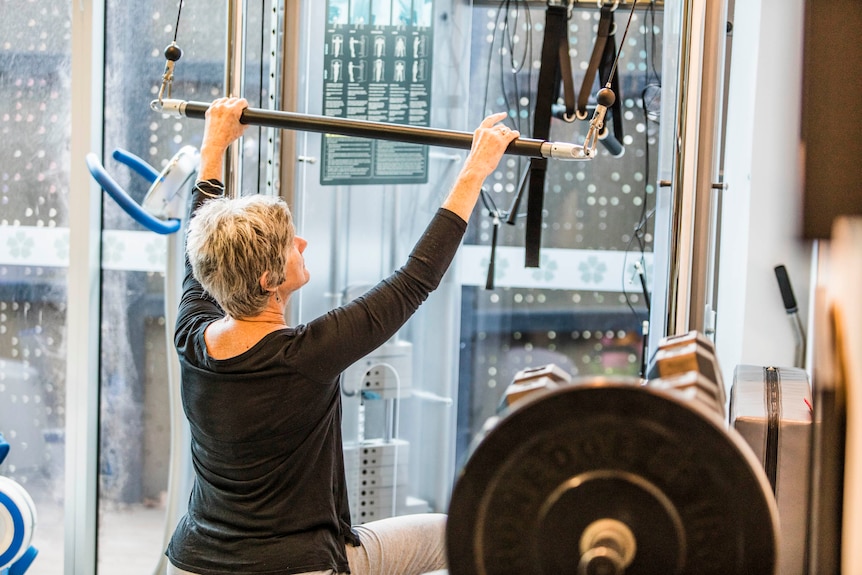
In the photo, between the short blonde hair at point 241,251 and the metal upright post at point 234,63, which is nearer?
the short blonde hair at point 241,251

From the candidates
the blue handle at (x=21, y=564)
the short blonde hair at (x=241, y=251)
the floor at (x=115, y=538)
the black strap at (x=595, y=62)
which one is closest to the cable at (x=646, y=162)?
the black strap at (x=595, y=62)

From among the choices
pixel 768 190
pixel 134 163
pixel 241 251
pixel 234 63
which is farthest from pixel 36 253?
pixel 768 190

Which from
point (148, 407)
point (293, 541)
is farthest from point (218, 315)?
point (148, 407)

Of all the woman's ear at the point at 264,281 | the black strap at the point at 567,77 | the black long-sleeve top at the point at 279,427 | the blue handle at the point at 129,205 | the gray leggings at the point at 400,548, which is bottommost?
the gray leggings at the point at 400,548

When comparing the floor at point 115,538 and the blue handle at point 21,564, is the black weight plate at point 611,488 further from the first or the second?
the floor at point 115,538

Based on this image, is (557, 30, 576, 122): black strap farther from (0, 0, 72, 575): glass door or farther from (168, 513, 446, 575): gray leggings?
(0, 0, 72, 575): glass door

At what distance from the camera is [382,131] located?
1925mm

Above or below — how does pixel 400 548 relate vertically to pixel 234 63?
below

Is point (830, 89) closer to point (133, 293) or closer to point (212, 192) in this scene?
point (212, 192)

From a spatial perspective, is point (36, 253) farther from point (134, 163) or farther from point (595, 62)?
point (595, 62)

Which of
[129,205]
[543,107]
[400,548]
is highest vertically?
[543,107]

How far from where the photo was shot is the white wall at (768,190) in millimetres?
2229

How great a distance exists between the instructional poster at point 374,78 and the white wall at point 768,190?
3.01 ft

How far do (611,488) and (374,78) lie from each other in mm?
1938
